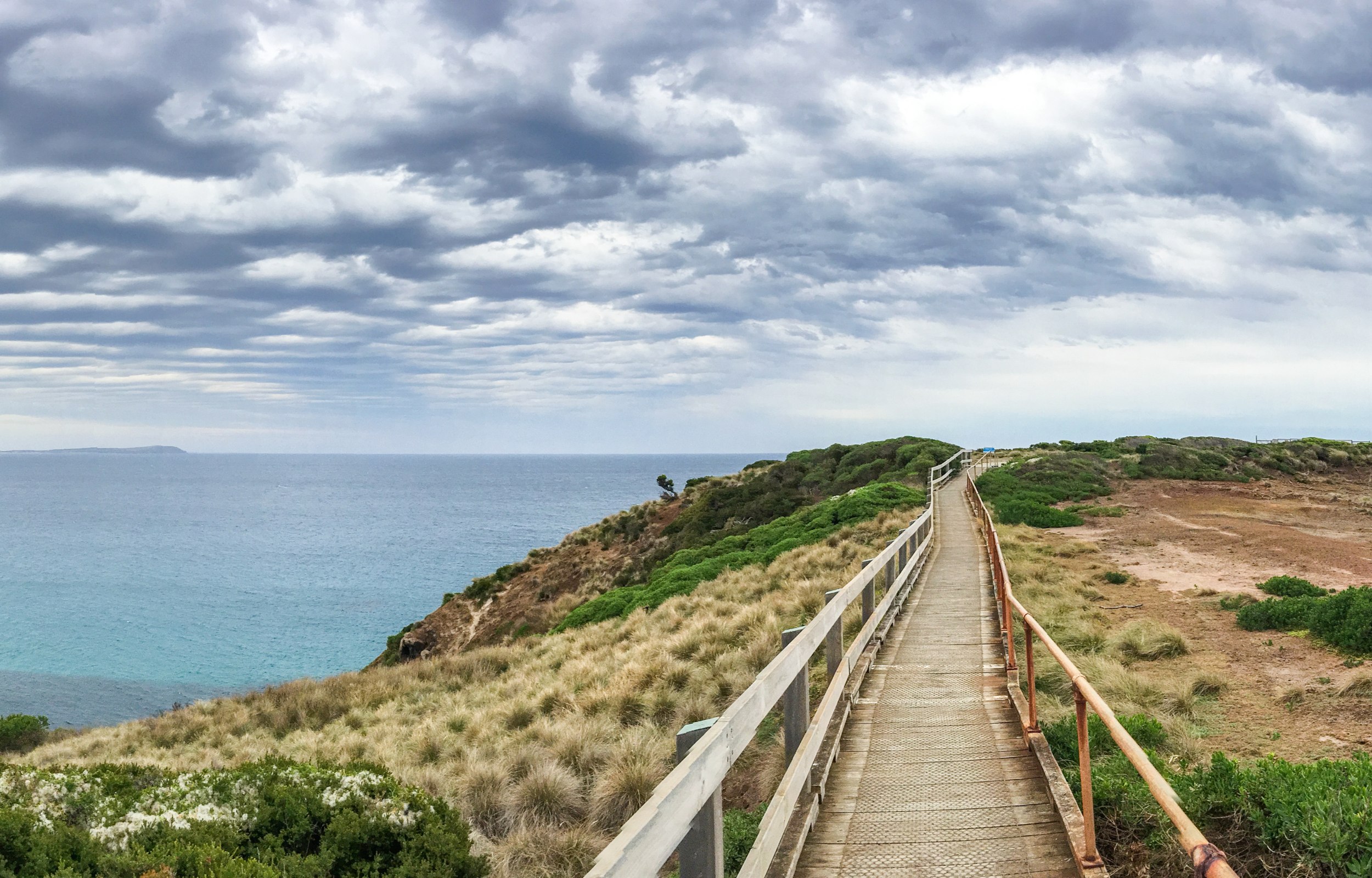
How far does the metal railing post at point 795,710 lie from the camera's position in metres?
5.20

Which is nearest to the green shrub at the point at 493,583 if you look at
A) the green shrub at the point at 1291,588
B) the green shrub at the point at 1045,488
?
the green shrub at the point at 1045,488

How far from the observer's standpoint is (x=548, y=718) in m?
12.1

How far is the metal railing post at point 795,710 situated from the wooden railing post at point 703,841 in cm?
200

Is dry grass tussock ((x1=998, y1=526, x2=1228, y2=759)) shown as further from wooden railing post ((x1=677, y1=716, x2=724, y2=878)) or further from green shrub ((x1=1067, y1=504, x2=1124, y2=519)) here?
green shrub ((x1=1067, y1=504, x2=1124, y2=519))

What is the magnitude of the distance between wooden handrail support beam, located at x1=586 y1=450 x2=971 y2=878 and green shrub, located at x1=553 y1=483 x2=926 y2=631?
16147mm

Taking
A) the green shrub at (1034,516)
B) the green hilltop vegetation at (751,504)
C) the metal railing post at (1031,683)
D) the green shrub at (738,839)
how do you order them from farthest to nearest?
the green hilltop vegetation at (751,504) < the green shrub at (1034,516) < the metal railing post at (1031,683) < the green shrub at (738,839)

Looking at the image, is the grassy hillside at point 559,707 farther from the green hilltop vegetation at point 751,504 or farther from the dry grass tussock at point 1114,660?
the dry grass tussock at point 1114,660

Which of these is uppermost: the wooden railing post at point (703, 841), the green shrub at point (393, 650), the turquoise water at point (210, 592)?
the wooden railing post at point (703, 841)

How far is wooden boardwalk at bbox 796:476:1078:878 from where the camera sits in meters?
4.64

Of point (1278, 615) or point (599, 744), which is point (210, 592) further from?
point (1278, 615)

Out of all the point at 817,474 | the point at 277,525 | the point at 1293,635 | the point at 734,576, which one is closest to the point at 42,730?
the point at 734,576

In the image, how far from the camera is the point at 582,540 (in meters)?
44.3

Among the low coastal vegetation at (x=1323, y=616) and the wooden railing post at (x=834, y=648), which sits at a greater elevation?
the wooden railing post at (x=834, y=648)

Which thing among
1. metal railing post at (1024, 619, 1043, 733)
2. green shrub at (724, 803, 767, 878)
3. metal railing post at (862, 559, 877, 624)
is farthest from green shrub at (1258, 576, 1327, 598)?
green shrub at (724, 803, 767, 878)
